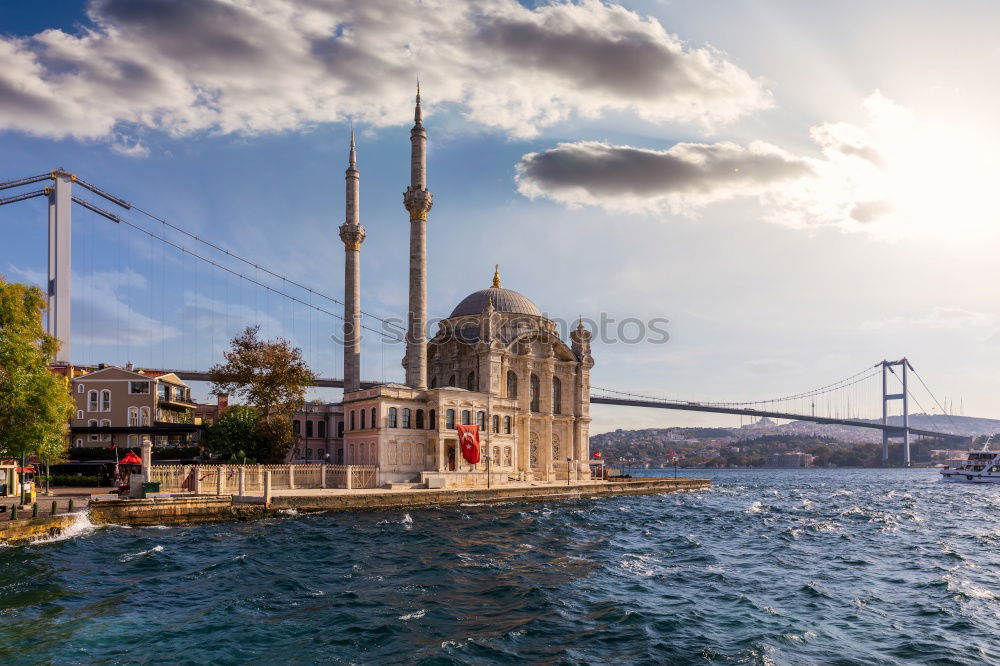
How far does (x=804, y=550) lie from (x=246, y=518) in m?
20.8

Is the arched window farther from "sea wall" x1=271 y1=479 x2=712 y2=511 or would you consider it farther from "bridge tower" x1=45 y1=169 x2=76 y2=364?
"bridge tower" x1=45 y1=169 x2=76 y2=364

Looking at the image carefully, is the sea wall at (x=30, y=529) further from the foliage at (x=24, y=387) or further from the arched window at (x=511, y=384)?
the arched window at (x=511, y=384)

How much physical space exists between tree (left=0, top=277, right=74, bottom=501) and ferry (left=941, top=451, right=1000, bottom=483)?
84248 millimetres

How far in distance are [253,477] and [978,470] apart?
76.7 meters

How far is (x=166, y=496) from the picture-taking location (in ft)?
102

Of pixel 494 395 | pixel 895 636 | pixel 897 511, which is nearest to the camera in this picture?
pixel 895 636

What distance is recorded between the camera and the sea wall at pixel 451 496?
111ft

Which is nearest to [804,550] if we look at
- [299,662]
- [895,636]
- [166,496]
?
[895,636]

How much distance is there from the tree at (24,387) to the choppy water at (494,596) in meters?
4.87

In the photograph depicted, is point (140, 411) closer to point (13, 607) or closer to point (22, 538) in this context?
point (22, 538)

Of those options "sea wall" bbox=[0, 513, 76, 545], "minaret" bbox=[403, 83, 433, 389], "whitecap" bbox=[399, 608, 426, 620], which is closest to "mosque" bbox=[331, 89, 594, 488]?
"minaret" bbox=[403, 83, 433, 389]

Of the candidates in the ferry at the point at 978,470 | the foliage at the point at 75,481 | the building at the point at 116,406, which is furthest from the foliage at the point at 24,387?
the ferry at the point at 978,470

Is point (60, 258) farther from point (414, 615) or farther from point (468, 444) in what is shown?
point (414, 615)

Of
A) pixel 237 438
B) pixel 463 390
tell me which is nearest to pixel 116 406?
pixel 237 438
